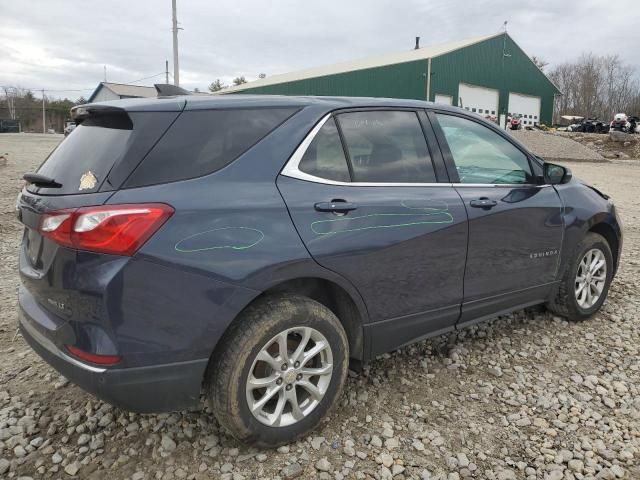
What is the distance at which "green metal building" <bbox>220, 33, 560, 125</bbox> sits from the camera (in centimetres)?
3030

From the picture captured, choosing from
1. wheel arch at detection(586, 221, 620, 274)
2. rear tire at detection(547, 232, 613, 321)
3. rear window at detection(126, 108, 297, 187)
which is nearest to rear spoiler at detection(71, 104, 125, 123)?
rear window at detection(126, 108, 297, 187)

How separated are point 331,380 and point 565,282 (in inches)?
91.2

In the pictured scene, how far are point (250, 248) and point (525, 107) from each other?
126ft

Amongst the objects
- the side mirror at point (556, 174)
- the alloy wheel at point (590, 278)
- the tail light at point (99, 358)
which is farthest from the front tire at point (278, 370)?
the alloy wheel at point (590, 278)

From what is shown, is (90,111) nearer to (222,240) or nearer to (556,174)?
(222,240)

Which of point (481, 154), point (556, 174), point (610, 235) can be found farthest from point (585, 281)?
point (481, 154)

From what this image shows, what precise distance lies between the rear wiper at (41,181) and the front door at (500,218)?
219cm

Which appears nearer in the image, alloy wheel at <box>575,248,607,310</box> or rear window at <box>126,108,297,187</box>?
rear window at <box>126,108,297,187</box>

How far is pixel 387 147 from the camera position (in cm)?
299

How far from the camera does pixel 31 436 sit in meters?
2.67

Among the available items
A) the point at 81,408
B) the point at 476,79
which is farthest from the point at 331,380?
the point at 476,79

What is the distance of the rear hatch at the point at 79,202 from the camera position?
6.75 ft

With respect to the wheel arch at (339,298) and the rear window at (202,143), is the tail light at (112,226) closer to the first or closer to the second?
the rear window at (202,143)

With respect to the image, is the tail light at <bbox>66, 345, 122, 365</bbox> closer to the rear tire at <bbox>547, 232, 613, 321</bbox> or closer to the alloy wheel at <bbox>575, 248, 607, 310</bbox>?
the rear tire at <bbox>547, 232, 613, 321</bbox>
